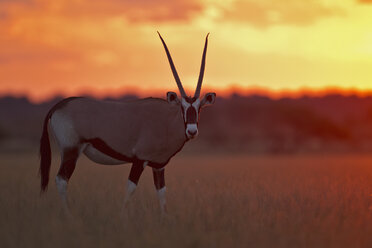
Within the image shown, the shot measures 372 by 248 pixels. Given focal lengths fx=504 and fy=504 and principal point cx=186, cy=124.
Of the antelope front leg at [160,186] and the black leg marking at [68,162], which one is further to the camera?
the black leg marking at [68,162]

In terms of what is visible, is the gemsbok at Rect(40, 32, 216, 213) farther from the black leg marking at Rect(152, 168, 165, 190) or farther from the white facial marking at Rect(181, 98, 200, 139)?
the white facial marking at Rect(181, 98, 200, 139)

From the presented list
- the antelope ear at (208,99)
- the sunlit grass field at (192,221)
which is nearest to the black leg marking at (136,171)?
the sunlit grass field at (192,221)

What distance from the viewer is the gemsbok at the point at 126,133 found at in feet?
29.3

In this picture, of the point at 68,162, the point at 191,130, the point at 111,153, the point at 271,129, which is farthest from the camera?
the point at 271,129

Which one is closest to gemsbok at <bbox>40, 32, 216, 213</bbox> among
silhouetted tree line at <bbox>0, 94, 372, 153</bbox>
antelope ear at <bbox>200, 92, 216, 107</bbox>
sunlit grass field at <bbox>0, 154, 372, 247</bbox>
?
antelope ear at <bbox>200, 92, 216, 107</bbox>

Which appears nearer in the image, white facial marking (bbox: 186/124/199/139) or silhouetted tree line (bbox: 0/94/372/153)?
white facial marking (bbox: 186/124/199/139)

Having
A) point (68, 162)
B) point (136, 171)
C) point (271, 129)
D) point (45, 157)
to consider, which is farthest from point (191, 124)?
point (271, 129)

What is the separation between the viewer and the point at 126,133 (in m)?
9.03

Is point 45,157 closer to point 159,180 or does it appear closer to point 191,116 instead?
point 159,180

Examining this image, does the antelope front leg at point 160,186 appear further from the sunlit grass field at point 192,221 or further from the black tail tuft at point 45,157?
the black tail tuft at point 45,157

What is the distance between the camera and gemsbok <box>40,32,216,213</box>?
8930 mm

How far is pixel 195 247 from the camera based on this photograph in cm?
637

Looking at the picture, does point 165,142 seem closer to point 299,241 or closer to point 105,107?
point 105,107

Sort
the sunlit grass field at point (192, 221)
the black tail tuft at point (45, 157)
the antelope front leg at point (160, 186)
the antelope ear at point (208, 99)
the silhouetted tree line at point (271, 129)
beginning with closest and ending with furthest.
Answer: the sunlit grass field at point (192, 221)
the antelope ear at point (208, 99)
the antelope front leg at point (160, 186)
the black tail tuft at point (45, 157)
the silhouetted tree line at point (271, 129)
